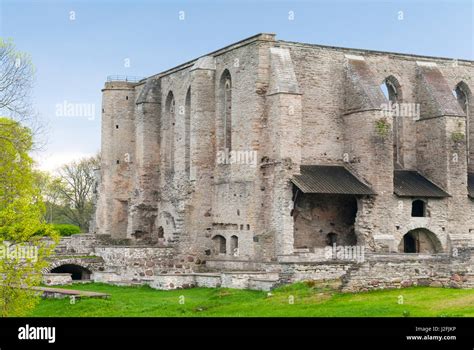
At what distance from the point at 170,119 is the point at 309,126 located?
38.2ft

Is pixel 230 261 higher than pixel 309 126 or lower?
lower

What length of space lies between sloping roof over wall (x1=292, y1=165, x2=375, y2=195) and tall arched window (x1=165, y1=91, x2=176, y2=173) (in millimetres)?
12040

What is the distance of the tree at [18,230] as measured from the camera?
2280cm

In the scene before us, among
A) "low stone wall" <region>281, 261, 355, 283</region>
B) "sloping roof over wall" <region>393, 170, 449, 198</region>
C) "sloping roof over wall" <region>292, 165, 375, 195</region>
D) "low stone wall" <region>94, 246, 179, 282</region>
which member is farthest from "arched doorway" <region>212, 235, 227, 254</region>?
"low stone wall" <region>281, 261, 355, 283</region>

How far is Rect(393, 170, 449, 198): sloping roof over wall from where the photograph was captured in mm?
41688

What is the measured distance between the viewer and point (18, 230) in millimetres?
22969

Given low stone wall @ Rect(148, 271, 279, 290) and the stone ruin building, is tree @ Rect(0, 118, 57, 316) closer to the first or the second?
low stone wall @ Rect(148, 271, 279, 290)

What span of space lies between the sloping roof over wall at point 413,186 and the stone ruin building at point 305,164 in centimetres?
9

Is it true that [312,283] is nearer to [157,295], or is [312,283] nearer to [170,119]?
[157,295]

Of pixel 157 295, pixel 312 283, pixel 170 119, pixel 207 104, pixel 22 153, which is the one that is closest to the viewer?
pixel 22 153

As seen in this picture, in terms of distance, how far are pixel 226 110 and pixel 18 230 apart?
22.8 meters

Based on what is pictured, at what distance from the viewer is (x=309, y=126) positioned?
1660 inches

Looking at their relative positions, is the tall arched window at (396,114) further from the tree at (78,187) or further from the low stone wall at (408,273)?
the tree at (78,187)

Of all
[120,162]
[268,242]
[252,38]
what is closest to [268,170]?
[268,242]
